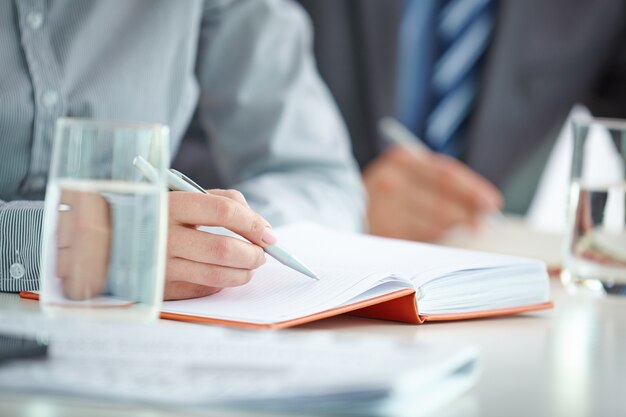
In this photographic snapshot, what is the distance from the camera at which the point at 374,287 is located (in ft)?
2.80

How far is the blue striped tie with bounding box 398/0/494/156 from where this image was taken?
2900 mm

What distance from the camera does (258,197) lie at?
1372 mm

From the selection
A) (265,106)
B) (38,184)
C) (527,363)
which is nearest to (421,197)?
(265,106)

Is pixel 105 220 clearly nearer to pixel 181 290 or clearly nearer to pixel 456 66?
pixel 181 290

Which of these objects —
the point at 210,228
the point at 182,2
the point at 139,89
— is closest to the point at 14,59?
the point at 139,89

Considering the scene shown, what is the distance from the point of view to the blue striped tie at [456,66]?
2895 mm

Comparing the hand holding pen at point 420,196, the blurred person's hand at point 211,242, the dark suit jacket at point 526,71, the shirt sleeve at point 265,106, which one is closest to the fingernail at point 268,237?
the blurred person's hand at point 211,242

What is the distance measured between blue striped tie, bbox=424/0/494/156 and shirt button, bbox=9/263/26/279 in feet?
6.98

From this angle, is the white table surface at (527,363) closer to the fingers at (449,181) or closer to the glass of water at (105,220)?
the glass of water at (105,220)

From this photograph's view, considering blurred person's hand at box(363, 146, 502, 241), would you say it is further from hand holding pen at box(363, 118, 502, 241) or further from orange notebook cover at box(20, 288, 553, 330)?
orange notebook cover at box(20, 288, 553, 330)

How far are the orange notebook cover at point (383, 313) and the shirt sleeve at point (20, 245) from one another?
0.06 feet

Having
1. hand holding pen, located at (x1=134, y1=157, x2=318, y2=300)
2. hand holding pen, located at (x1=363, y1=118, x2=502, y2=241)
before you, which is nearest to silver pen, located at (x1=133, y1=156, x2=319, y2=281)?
hand holding pen, located at (x1=134, y1=157, x2=318, y2=300)

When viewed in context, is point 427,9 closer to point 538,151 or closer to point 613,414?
point 538,151

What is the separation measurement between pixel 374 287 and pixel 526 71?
215cm
